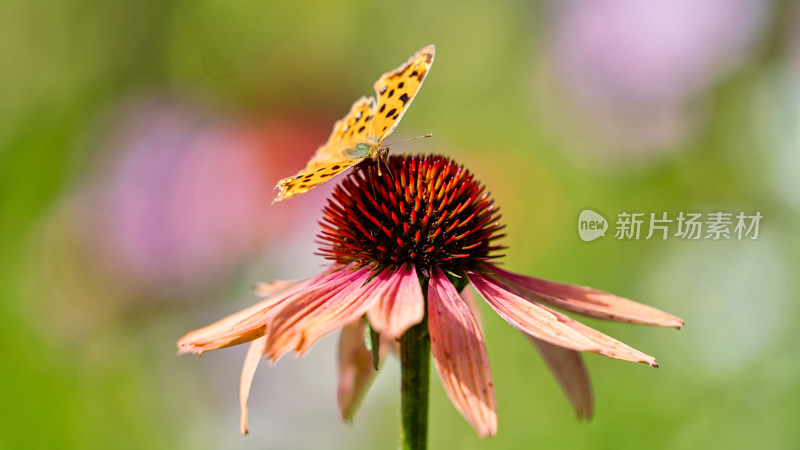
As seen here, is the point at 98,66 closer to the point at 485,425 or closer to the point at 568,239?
the point at 568,239

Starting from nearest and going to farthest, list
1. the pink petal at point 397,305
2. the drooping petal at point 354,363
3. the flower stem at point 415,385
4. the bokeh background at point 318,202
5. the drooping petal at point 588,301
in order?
the pink petal at point 397,305 < the flower stem at point 415,385 < the drooping petal at point 588,301 < the drooping petal at point 354,363 < the bokeh background at point 318,202

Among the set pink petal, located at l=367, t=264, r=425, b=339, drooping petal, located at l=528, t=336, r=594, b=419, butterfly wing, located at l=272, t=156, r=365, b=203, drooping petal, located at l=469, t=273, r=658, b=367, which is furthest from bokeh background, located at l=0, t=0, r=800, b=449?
butterfly wing, located at l=272, t=156, r=365, b=203

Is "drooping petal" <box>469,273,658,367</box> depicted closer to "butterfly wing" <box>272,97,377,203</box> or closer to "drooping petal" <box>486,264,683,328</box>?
"drooping petal" <box>486,264,683,328</box>

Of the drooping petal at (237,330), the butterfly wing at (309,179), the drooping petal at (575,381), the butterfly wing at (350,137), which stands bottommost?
the drooping petal at (575,381)

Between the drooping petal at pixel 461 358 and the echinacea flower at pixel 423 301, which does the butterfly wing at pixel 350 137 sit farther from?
the drooping petal at pixel 461 358

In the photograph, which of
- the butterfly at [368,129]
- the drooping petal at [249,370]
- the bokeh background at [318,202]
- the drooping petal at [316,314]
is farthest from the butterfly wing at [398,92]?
the bokeh background at [318,202]
